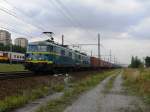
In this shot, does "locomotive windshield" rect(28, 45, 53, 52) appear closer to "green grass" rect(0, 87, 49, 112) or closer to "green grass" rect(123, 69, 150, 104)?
"green grass" rect(123, 69, 150, 104)

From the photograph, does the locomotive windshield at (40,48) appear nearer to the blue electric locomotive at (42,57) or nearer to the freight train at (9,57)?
the blue electric locomotive at (42,57)

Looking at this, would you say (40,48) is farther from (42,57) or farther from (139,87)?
(139,87)

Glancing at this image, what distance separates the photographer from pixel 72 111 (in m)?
12.6

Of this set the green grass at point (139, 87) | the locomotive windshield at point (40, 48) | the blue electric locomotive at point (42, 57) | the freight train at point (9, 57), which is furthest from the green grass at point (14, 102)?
the freight train at point (9, 57)

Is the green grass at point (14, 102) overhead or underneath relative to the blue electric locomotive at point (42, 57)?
underneath

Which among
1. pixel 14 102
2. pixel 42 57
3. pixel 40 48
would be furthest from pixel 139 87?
pixel 40 48

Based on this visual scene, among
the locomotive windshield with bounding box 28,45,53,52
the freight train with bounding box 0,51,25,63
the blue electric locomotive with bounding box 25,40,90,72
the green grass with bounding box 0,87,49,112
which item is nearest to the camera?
the green grass with bounding box 0,87,49,112

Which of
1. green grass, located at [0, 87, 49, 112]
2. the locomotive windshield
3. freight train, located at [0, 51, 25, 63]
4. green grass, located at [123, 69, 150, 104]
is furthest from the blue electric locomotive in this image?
freight train, located at [0, 51, 25, 63]

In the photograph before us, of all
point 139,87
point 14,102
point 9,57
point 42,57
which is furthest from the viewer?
point 9,57

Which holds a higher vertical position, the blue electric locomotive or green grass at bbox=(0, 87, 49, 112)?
the blue electric locomotive

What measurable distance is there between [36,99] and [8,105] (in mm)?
2954

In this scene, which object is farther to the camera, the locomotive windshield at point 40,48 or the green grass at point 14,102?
the locomotive windshield at point 40,48

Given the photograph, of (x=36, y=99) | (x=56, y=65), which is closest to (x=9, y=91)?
(x=36, y=99)

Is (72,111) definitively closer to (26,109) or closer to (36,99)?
(26,109)
